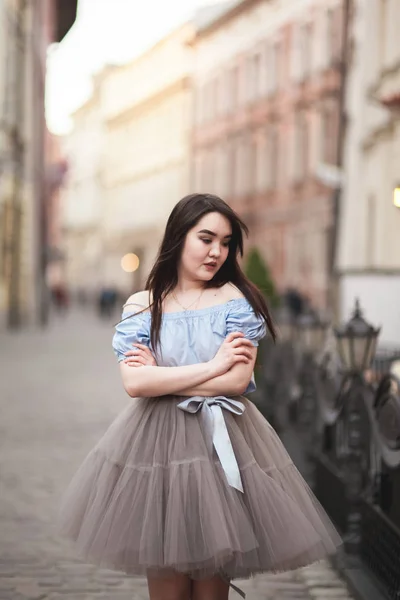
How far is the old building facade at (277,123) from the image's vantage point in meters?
37.2

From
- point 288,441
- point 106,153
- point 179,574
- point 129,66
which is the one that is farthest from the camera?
point 106,153

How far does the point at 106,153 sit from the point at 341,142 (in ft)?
174

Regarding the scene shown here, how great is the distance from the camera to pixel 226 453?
12.6ft

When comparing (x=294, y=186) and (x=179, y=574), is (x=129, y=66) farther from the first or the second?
(x=179, y=574)

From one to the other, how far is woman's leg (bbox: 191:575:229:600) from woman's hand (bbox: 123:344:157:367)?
0.67m

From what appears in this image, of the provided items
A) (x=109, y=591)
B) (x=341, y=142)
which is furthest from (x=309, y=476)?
(x=341, y=142)

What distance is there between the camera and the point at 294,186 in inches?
1586

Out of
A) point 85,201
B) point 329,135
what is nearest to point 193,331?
point 329,135

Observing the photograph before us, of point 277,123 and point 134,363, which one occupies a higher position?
point 277,123

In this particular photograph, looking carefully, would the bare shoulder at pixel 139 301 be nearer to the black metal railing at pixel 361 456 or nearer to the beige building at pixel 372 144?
the black metal railing at pixel 361 456

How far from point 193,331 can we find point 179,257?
0.26m

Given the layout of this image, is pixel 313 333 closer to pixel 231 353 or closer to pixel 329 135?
pixel 231 353

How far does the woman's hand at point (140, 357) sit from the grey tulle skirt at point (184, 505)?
0.12m

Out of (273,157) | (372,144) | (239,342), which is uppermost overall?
(273,157)
